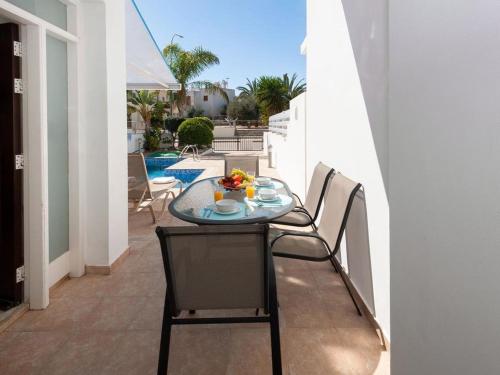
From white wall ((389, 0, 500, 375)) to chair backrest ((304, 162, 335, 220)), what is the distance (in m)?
2.13

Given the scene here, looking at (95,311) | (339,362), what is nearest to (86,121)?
(95,311)

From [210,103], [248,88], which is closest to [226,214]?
[248,88]

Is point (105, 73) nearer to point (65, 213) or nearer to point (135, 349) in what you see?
point (65, 213)

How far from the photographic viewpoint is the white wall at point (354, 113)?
268 cm

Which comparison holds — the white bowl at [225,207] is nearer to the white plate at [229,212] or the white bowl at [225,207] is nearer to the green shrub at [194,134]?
the white plate at [229,212]

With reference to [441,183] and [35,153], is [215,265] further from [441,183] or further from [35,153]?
[35,153]

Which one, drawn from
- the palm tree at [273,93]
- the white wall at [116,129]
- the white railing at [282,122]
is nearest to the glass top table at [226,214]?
the white wall at [116,129]

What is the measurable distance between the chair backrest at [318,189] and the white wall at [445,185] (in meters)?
2.13

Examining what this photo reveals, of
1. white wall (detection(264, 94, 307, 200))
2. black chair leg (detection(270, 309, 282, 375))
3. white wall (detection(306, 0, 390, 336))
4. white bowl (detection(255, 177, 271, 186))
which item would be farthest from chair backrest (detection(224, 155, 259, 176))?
black chair leg (detection(270, 309, 282, 375))

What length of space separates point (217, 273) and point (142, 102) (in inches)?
937

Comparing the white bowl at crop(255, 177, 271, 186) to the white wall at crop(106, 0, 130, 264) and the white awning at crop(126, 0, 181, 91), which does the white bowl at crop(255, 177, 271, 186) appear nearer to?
the white wall at crop(106, 0, 130, 264)

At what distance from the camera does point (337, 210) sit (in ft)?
10.6

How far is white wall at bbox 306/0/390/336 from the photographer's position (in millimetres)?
2680

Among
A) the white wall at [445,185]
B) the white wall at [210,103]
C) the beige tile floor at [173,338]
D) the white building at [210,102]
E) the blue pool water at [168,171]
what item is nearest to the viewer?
the white wall at [445,185]
